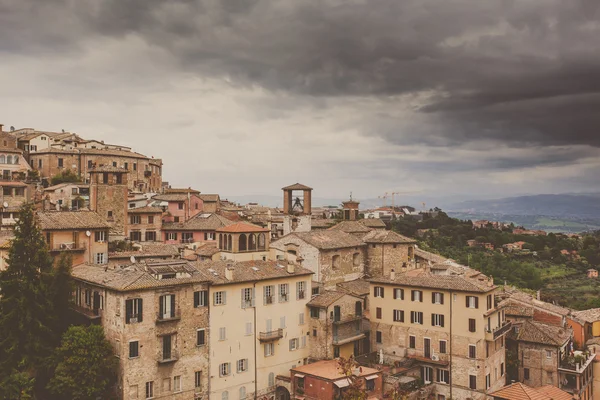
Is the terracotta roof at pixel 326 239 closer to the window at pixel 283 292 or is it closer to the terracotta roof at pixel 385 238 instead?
the terracotta roof at pixel 385 238

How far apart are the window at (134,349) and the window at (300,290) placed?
49.8 ft

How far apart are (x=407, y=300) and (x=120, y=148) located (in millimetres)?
63416

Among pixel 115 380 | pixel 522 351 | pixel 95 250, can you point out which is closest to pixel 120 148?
pixel 95 250

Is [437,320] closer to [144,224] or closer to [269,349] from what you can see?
[269,349]


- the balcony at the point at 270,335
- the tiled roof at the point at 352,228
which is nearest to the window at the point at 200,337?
the balcony at the point at 270,335

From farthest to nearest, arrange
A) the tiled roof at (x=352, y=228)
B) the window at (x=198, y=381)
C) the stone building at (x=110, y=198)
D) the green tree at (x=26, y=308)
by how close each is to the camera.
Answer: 1. the tiled roof at (x=352, y=228)
2. the stone building at (x=110, y=198)
3. the window at (x=198, y=381)
4. the green tree at (x=26, y=308)

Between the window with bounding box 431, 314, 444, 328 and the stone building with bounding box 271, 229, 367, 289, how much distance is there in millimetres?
11731

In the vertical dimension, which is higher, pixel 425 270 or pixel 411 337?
pixel 425 270

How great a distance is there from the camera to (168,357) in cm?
3903

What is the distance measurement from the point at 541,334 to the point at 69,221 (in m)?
43.1

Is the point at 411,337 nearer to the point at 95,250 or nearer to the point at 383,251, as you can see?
the point at 383,251

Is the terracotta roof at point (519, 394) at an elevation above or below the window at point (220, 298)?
below

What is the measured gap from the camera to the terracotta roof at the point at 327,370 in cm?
4175

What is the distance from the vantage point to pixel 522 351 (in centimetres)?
4956
